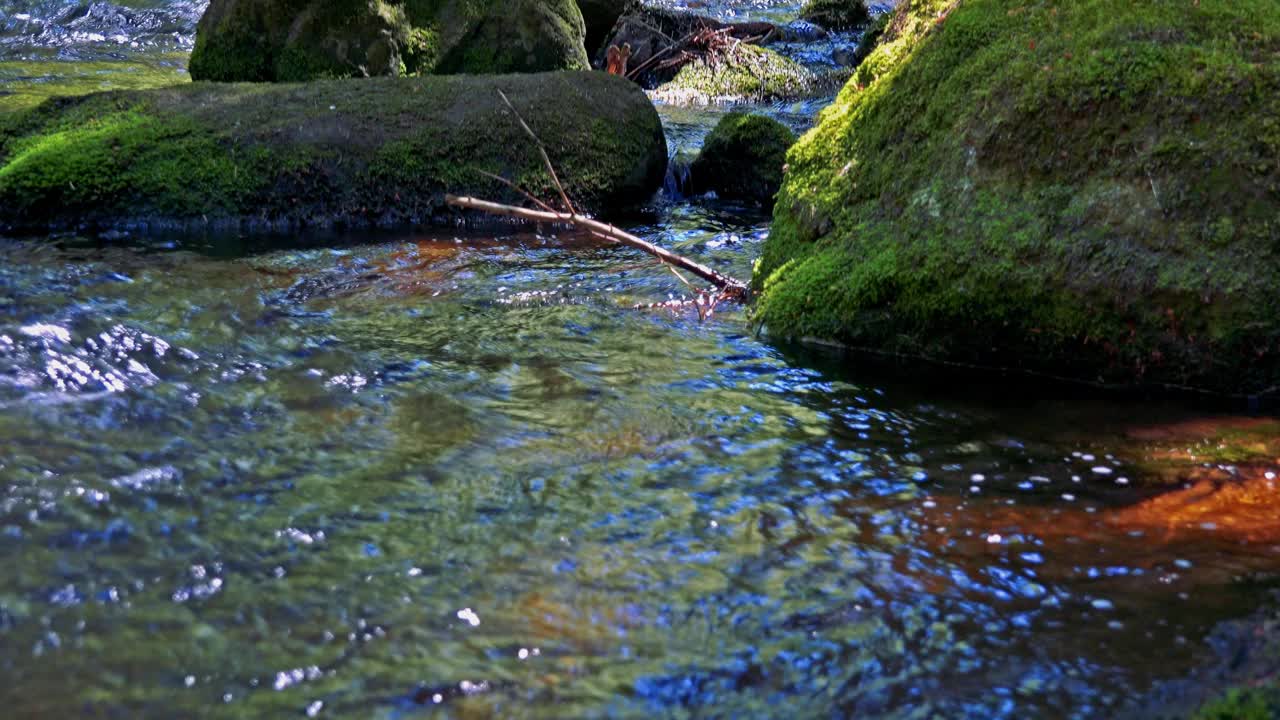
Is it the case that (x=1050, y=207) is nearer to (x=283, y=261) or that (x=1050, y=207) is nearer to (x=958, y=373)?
(x=958, y=373)

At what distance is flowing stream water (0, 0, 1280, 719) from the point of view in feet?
8.93

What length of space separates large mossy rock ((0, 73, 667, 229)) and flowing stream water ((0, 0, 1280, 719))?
253 centimetres

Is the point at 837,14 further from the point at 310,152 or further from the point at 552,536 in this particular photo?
the point at 552,536

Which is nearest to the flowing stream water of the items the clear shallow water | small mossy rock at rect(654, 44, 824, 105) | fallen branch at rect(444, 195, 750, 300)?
the clear shallow water

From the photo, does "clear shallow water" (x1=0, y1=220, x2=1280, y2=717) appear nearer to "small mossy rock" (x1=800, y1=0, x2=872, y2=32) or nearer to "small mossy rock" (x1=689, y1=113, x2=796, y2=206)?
"small mossy rock" (x1=689, y1=113, x2=796, y2=206)

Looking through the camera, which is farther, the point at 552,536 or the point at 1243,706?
the point at 552,536

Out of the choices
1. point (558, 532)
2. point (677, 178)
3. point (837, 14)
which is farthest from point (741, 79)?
point (558, 532)

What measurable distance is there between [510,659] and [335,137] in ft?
21.9

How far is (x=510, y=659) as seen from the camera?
9.25ft

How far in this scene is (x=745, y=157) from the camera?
9828mm

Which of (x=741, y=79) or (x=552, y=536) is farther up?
(x=741, y=79)

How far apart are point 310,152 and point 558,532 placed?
592cm

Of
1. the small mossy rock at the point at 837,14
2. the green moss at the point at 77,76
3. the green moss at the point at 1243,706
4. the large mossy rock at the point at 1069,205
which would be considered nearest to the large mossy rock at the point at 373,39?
the green moss at the point at 77,76

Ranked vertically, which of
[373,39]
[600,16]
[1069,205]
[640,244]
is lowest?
[640,244]
